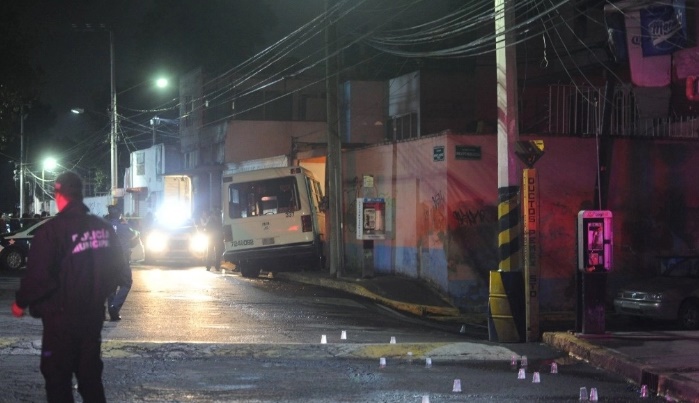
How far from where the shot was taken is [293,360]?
1046 cm

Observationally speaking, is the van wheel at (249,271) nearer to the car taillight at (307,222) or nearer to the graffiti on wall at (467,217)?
the car taillight at (307,222)

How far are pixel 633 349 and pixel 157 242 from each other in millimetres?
20829

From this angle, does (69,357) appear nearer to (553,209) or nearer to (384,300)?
(384,300)

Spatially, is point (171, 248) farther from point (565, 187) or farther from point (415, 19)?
point (415, 19)

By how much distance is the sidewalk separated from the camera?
8.96 m

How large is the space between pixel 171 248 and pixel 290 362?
64.5 ft

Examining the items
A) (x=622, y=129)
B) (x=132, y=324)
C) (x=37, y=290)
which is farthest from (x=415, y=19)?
(x=37, y=290)

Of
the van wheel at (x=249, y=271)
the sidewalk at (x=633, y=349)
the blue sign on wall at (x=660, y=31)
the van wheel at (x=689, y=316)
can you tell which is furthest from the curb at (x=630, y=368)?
the van wheel at (x=249, y=271)

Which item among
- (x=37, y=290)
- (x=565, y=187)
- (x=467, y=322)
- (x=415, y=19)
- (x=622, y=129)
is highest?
(x=415, y=19)

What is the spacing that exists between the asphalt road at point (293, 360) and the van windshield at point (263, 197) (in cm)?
716

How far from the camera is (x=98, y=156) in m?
81.1

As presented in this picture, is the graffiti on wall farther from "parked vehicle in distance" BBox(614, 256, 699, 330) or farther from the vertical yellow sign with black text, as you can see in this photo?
the vertical yellow sign with black text

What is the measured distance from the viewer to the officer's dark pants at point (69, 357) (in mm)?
5680

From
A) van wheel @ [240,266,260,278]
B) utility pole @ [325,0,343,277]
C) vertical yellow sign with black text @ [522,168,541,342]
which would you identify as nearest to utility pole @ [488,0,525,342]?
vertical yellow sign with black text @ [522,168,541,342]
